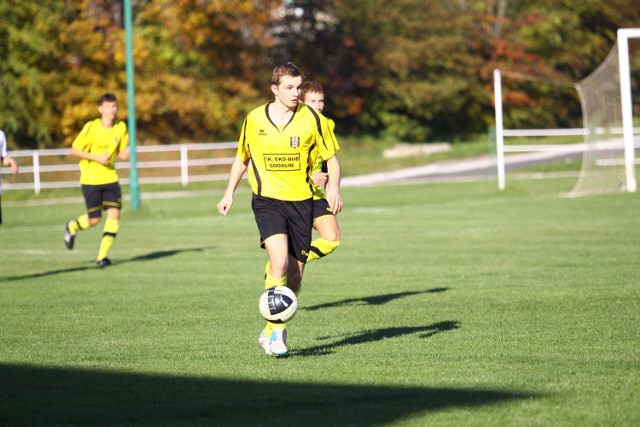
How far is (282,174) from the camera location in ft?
28.4

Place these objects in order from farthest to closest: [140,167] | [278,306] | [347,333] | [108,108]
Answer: [140,167]
[108,108]
[347,333]
[278,306]

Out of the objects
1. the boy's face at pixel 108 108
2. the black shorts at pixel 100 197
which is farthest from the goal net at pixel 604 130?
the boy's face at pixel 108 108

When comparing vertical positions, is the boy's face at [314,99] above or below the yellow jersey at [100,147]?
above

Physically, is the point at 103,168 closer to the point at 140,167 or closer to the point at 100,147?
the point at 100,147

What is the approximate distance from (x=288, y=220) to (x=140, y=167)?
102 feet

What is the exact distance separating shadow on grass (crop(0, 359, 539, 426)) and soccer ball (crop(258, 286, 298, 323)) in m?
0.88

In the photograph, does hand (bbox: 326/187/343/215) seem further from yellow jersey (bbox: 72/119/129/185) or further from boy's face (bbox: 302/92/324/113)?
yellow jersey (bbox: 72/119/129/185)

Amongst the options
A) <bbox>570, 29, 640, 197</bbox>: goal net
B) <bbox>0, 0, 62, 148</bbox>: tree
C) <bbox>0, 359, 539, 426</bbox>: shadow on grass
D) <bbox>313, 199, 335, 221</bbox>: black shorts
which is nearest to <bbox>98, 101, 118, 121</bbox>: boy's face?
<bbox>313, 199, 335, 221</bbox>: black shorts

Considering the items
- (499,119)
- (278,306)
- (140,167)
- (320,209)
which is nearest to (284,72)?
(278,306)

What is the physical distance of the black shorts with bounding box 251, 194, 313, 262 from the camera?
28.0ft

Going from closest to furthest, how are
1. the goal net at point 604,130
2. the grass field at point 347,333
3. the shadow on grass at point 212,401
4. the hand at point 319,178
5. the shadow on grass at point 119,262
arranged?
1. the shadow on grass at point 212,401
2. the grass field at point 347,333
3. the hand at point 319,178
4. the shadow on grass at point 119,262
5. the goal net at point 604,130

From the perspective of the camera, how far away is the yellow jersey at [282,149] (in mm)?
8594

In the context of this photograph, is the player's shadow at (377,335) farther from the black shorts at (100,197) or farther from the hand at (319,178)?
the black shorts at (100,197)

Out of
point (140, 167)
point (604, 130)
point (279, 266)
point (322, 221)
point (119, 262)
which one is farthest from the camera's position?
point (140, 167)
